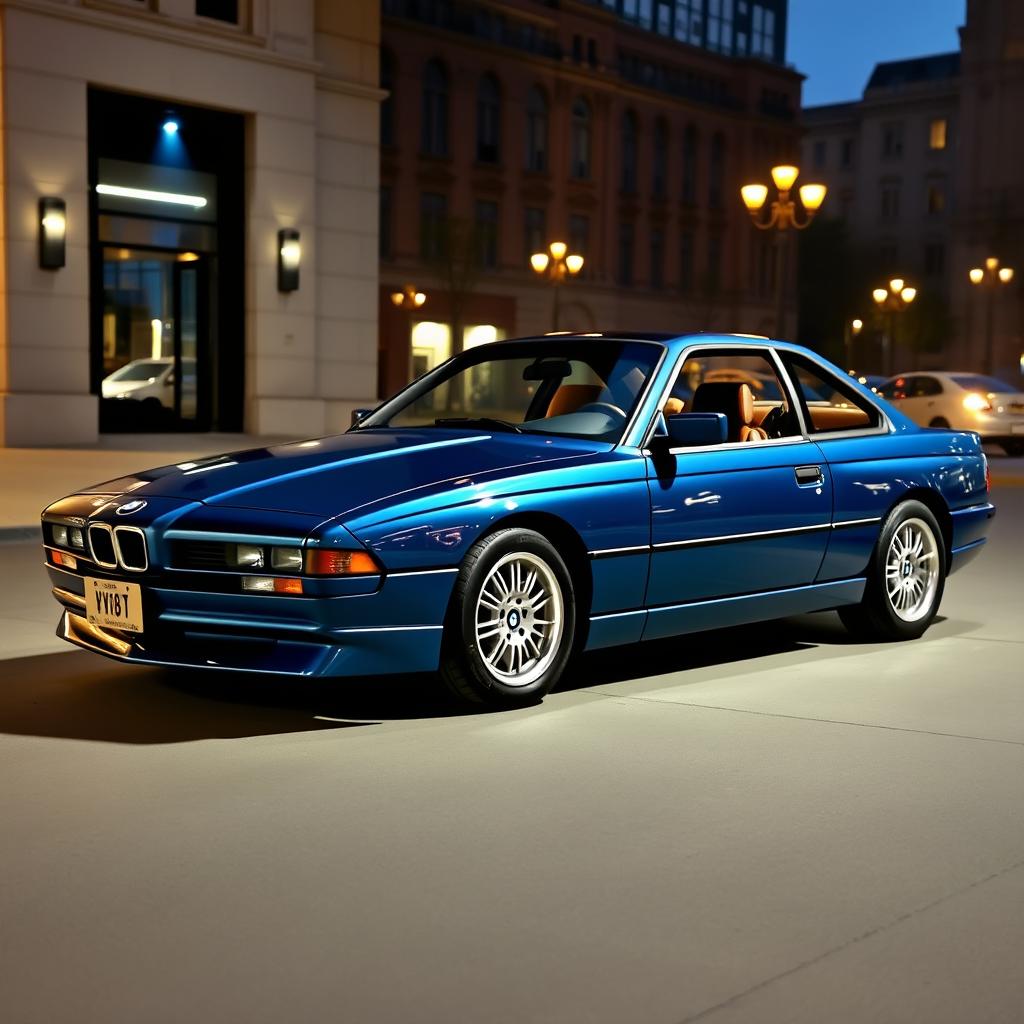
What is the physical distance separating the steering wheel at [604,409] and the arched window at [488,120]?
5731cm

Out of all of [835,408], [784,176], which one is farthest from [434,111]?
[835,408]

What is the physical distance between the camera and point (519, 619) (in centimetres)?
644

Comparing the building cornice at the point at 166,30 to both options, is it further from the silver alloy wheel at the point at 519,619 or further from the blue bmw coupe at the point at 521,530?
the silver alloy wheel at the point at 519,619

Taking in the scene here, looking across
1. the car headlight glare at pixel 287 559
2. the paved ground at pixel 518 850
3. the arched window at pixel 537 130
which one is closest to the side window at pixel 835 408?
the paved ground at pixel 518 850

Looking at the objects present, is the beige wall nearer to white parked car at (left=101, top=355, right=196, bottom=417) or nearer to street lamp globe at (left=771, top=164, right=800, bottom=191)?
white parked car at (left=101, top=355, right=196, bottom=417)

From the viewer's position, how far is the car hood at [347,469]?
6117 mm

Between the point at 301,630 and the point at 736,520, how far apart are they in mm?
2234

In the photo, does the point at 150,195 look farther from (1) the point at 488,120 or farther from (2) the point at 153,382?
(1) the point at 488,120

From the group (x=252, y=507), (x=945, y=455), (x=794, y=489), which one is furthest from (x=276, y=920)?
(x=945, y=455)

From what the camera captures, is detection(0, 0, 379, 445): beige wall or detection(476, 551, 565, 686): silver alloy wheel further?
detection(0, 0, 379, 445): beige wall

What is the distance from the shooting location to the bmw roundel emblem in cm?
627

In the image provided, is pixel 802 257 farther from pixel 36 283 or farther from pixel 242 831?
pixel 242 831

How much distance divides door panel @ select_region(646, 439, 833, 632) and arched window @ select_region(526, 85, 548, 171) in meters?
59.1

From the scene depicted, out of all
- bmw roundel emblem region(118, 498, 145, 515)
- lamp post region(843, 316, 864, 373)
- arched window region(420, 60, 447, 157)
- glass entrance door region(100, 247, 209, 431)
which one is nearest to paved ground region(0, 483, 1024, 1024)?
bmw roundel emblem region(118, 498, 145, 515)
